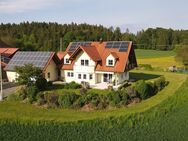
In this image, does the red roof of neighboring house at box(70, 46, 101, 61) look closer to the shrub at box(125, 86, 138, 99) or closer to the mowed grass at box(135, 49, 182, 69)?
the shrub at box(125, 86, 138, 99)

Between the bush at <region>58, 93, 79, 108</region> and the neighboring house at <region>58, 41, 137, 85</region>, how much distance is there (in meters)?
11.4

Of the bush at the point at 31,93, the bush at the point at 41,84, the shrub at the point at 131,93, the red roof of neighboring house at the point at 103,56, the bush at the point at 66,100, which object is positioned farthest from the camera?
the red roof of neighboring house at the point at 103,56

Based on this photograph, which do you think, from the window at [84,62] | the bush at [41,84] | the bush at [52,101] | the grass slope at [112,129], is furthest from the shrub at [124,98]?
the window at [84,62]

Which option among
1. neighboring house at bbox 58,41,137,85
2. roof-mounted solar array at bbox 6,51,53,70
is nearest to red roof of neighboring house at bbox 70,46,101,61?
Answer: neighboring house at bbox 58,41,137,85

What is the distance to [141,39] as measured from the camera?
124 meters

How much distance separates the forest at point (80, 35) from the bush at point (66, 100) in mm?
65809

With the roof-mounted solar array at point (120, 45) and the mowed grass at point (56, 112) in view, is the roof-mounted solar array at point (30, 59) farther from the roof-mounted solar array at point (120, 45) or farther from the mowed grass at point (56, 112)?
the mowed grass at point (56, 112)

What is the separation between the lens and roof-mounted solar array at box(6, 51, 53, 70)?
1654 inches

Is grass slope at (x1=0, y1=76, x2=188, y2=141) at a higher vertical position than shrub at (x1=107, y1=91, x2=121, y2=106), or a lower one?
lower

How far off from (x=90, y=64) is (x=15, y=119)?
61.5ft

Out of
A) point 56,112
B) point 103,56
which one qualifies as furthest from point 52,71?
point 56,112

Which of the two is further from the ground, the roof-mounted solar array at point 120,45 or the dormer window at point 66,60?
the roof-mounted solar array at point 120,45

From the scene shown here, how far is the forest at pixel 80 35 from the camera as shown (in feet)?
333

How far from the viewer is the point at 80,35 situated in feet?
356
